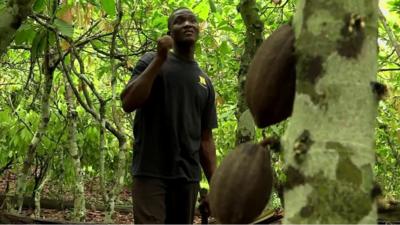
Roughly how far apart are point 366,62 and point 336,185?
0.66 ft

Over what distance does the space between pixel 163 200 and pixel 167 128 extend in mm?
338

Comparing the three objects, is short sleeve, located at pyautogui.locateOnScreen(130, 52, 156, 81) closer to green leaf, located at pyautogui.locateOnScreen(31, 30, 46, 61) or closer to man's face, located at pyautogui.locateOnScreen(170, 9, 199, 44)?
man's face, located at pyautogui.locateOnScreen(170, 9, 199, 44)

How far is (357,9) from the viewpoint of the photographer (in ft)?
3.10

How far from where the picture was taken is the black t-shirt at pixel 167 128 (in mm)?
2820

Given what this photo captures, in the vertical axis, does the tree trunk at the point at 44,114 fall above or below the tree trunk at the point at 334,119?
above

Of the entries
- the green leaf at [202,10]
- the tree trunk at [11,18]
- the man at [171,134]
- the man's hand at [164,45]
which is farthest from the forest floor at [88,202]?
the tree trunk at [11,18]

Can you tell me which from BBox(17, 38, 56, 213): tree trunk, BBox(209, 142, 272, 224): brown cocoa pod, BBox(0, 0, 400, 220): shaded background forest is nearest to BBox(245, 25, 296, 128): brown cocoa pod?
BBox(209, 142, 272, 224): brown cocoa pod

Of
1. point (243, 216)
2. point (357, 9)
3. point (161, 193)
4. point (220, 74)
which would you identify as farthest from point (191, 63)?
point (220, 74)

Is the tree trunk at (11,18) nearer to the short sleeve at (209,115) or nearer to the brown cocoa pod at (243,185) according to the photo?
the brown cocoa pod at (243,185)

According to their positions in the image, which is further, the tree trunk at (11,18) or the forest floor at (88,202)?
the forest floor at (88,202)

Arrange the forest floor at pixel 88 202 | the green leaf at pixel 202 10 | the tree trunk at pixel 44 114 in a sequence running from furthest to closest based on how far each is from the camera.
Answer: the forest floor at pixel 88 202
the green leaf at pixel 202 10
the tree trunk at pixel 44 114

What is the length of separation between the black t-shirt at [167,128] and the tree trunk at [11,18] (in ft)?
2.93

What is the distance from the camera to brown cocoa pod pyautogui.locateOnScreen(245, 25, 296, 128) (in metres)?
1.10

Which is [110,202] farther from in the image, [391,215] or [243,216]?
[243,216]
